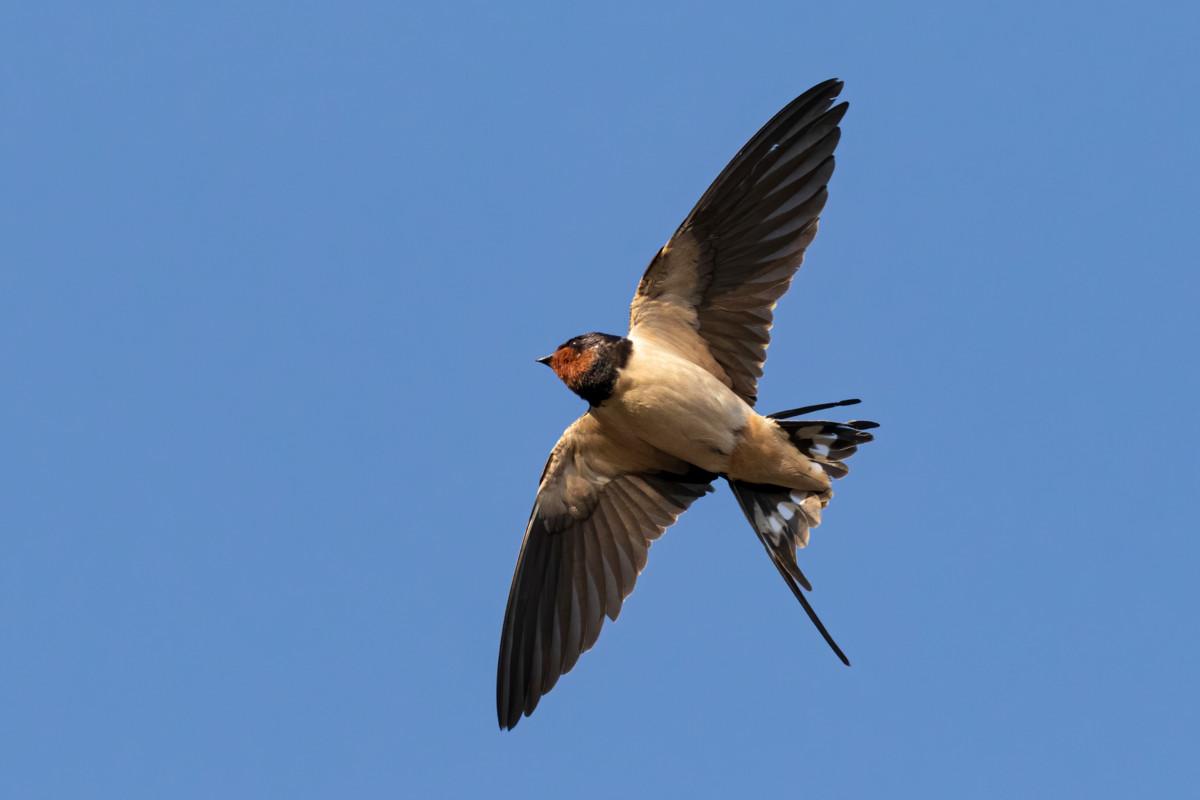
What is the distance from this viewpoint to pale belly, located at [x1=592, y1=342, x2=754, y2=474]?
23.4 feet

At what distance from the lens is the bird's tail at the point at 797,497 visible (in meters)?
7.07

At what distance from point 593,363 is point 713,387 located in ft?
1.83

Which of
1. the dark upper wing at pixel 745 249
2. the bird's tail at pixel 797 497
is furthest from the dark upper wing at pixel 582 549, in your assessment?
the dark upper wing at pixel 745 249

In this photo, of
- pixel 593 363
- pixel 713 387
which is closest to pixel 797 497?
pixel 713 387

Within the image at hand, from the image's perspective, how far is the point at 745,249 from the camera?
284 inches

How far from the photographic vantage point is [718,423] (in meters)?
7.18

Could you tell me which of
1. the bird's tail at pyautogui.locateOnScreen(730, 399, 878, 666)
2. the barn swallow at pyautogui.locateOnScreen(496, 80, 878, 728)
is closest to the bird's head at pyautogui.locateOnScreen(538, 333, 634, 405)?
the barn swallow at pyautogui.locateOnScreen(496, 80, 878, 728)

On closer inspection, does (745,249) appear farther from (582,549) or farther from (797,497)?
(582,549)

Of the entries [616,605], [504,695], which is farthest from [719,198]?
[504,695]

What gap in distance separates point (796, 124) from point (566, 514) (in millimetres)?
2281

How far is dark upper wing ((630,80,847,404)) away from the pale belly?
0.54ft

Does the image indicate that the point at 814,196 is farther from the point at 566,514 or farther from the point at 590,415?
the point at 566,514

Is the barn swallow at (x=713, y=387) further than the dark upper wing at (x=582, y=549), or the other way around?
the dark upper wing at (x=582, y=549)

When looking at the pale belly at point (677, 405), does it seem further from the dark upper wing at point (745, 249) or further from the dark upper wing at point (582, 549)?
the dark upper wing at point (582, 549)
